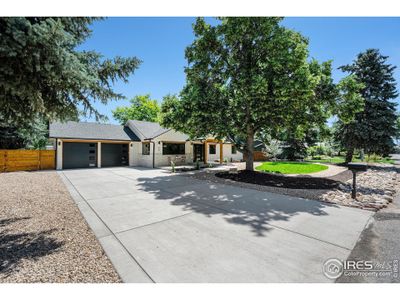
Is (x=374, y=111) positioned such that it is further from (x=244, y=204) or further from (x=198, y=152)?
(x=244, y=204)

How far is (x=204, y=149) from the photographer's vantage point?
→ 68.0 ft

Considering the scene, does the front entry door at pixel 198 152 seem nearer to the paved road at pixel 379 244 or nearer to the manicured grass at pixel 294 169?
the manicured grass at pixel 294 169

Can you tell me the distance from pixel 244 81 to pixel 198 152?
42.0ft

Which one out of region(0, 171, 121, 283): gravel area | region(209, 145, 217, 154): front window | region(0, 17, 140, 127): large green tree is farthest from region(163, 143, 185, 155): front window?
region(0, 17, 140, 127): large green tree

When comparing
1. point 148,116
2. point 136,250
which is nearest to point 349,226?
point 136,250

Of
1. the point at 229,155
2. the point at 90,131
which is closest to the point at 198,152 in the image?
the point at 229,155

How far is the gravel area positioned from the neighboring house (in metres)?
11.2

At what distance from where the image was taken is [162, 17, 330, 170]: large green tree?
8.24m

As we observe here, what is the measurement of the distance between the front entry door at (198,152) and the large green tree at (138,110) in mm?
18196

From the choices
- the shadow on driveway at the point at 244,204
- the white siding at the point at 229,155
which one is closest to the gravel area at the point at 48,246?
the shadow on driveway at the point at 244,204

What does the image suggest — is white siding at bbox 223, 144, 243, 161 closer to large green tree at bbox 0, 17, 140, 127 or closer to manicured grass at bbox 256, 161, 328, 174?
manicured grass at bbox 256, 161, 328, 174

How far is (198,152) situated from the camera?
20703 mm

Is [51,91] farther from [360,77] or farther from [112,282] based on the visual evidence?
[360,77]
